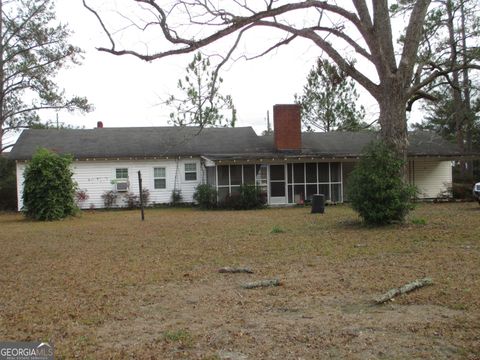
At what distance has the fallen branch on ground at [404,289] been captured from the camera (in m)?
5.88

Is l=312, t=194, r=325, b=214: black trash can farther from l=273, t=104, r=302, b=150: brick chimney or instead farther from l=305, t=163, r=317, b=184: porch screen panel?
l=273, t=104, r=302, b=150: brick chimney

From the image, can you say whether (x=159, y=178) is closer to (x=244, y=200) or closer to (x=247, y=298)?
(x=244, y=200)

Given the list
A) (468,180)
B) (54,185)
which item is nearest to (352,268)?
(54,185)

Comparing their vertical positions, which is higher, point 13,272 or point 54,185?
point 54,185

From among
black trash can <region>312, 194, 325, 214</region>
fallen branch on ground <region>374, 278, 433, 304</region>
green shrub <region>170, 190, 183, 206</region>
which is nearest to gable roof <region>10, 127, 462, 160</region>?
green shrub <region>170, 190, 183, 206</region>

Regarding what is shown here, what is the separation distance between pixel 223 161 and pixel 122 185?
606 cm

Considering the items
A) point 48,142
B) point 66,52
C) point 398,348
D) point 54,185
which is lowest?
point 398,348

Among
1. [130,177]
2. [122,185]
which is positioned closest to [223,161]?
[130,177]

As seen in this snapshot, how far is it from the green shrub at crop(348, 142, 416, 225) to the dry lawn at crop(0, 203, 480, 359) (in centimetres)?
139

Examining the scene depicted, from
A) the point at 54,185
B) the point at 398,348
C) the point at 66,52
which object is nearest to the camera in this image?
the point at 398,348

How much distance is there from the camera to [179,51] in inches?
540

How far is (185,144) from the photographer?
28.0 metres

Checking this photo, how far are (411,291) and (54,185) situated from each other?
17.1m

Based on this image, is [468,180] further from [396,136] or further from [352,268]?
[352,268]
